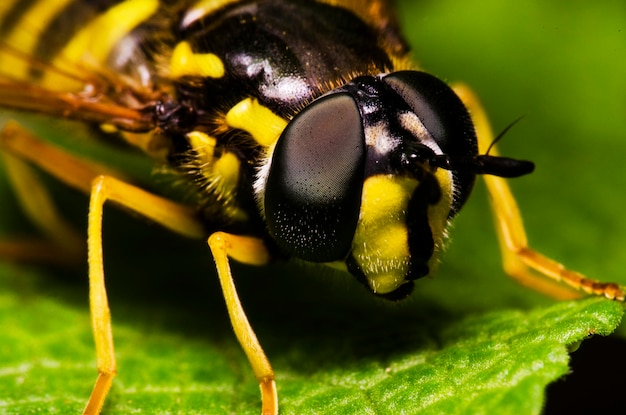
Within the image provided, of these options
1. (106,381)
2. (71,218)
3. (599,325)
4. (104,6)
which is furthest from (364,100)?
(71,218)

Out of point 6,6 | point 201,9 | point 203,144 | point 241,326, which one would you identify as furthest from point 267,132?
point 6,6

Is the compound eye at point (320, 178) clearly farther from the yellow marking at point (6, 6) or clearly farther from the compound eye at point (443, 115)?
the yellow marking at point (6, 6)

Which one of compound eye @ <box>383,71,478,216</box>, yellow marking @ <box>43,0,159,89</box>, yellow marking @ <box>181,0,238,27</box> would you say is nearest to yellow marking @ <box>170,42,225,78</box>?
yellow marking @ <box>181,0,238,27</box>

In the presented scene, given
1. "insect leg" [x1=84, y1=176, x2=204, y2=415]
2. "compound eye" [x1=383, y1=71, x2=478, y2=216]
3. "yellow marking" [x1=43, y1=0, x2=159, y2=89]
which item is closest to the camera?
"compound eye" [x1=383, y1=71, x2=478, y2=216]

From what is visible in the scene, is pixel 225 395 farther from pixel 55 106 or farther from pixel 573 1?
pixel 573 1

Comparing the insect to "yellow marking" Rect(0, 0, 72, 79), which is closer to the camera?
the insect

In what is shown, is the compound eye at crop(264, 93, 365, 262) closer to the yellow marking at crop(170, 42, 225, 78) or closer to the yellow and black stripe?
the yellow and black stripe

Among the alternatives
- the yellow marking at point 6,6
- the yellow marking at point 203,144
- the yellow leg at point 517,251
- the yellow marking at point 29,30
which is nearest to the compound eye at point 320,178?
the yellow marking at point 203,144
